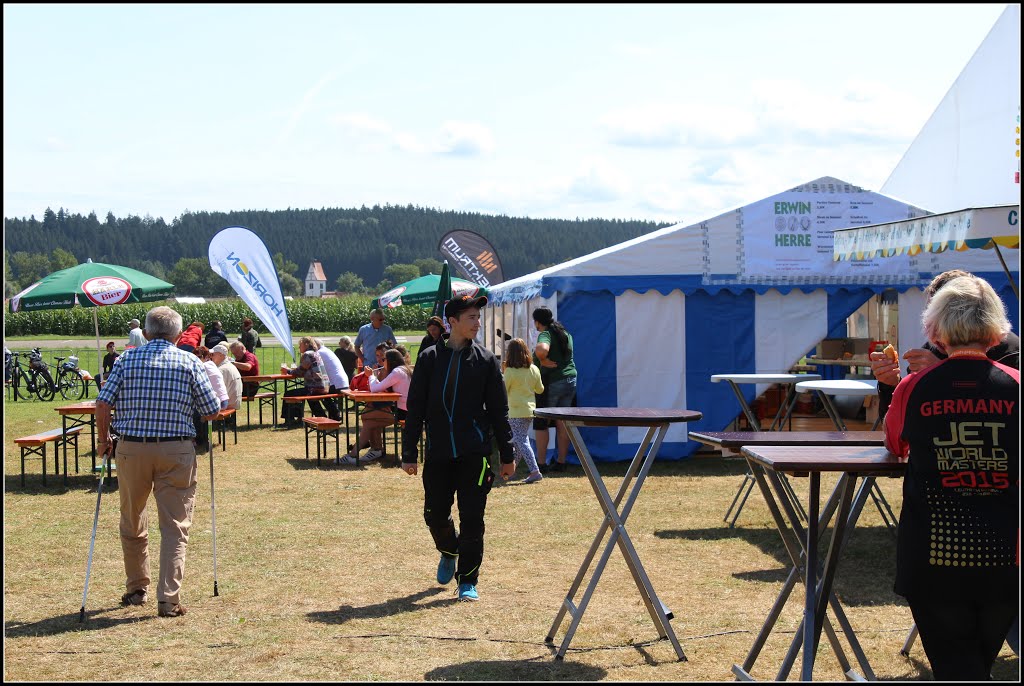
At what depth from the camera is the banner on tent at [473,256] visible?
1570 centimetres

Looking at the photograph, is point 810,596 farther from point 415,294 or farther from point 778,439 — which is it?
point 415,294

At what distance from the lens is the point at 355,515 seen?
7742mm

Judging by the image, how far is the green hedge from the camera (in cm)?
5181

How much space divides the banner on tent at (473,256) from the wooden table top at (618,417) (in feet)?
37.0

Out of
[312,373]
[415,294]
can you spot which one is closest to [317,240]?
[415,294]

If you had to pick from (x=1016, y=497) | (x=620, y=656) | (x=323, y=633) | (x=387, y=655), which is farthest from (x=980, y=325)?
(x=323, y=633)

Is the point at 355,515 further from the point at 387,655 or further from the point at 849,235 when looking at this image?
the point at 849,235

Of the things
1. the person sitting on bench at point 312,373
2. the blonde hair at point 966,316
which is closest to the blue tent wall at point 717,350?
the person sitting on bench at point 312,373

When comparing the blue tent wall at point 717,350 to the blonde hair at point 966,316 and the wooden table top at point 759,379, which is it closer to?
the wooden table top at point 759,379

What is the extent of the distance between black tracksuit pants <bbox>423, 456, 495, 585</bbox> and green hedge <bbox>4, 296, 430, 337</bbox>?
145 ft

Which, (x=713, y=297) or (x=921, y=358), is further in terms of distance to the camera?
(x=713, y=297)

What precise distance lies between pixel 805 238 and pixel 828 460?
288 inches

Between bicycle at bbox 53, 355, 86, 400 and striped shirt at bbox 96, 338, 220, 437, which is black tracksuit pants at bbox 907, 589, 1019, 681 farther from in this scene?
bicycle at bbox 53, 355, 86, 400

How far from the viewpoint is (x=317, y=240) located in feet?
425
